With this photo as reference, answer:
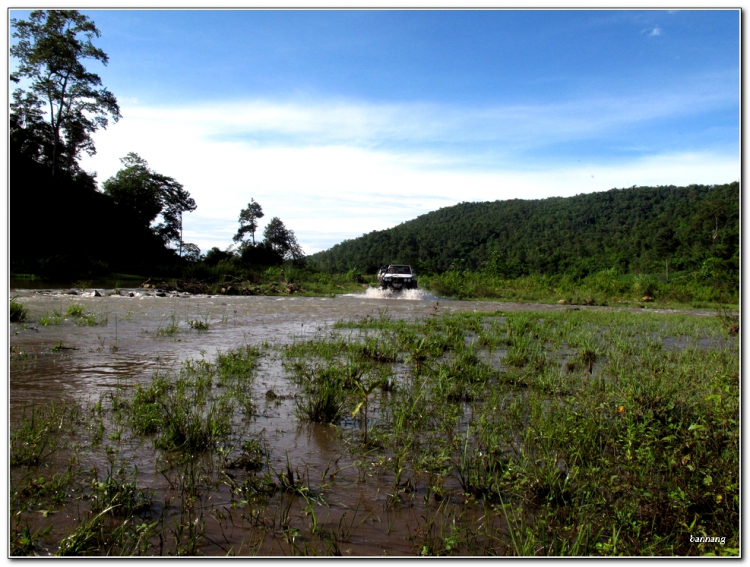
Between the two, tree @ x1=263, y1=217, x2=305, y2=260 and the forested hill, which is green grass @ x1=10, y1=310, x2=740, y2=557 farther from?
tree @ x1=263, y1=217, x2=305, y2=260

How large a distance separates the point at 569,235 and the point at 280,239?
2129 inches

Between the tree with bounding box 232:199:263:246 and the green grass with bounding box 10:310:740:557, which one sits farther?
the tree with bounding box 232:199:263:246

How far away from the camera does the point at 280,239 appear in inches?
2288

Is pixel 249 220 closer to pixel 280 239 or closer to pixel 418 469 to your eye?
pixel 280 239

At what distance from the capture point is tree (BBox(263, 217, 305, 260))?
2263 inches

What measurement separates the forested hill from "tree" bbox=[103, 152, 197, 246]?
1726 cm

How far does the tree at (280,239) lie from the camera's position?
57469mm

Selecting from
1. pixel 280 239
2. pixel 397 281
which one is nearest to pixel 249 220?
pixel 280 239

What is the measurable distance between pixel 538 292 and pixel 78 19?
1269 inches

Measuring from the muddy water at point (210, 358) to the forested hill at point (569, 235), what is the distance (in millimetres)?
33318

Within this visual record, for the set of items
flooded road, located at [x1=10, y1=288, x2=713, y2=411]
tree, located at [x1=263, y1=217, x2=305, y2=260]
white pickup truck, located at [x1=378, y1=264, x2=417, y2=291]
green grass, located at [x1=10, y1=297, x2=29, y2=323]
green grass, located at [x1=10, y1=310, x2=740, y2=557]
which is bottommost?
green grass, located at [x1=10, y1=310, x2=740, y2=557]

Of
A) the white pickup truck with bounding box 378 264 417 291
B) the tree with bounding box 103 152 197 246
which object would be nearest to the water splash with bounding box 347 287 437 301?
the white pickup truck with bounding box 378 264 417 291

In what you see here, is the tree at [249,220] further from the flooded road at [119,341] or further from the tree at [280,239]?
the flooded road at [119,341]

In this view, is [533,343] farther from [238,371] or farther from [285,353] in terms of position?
[238,371]
